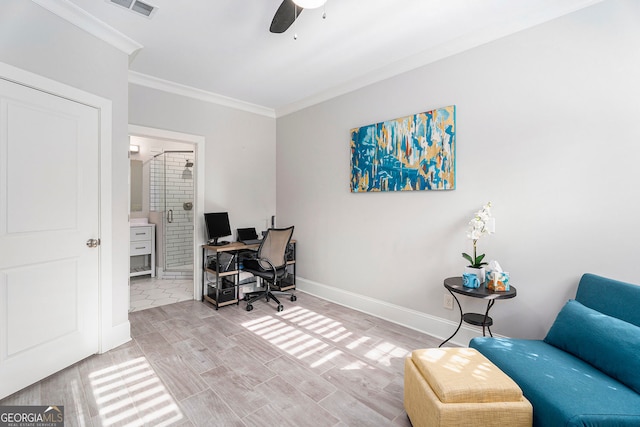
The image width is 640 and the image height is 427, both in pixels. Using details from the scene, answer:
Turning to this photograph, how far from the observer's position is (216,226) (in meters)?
3.87

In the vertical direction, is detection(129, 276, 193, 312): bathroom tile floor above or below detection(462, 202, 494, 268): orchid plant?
below

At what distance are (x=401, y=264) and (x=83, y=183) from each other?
9.91 ft

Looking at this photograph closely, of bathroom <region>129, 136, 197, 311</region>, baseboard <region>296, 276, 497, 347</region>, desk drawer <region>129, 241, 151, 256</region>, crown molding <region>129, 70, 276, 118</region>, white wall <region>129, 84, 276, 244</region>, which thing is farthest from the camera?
bathroom <region>129, 136, 197, 311</region>

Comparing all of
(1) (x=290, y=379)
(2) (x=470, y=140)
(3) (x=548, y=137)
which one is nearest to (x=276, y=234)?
(1) (x=290, y=379)

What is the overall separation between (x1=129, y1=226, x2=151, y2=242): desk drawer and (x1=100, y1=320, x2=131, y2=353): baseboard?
249 centimetres

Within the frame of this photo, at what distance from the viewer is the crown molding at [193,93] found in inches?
132

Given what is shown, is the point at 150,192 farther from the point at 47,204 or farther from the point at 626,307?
the point at 626,307

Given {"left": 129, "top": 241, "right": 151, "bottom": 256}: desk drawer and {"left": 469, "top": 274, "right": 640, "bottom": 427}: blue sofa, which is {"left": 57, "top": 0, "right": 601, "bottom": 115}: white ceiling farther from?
{"left": 129, "top": 241, "right": 151, "bottom": 256}: desk drawer

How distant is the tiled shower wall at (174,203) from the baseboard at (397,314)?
2.49 m

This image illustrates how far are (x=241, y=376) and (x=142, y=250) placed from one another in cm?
366

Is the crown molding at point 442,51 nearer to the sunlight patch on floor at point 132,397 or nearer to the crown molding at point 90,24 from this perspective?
the crown molding at point 90,24

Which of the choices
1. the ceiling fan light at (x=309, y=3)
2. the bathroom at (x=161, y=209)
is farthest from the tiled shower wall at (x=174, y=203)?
the ceiling fan light at (x=309, y=3)

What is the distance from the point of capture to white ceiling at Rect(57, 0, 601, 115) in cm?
218

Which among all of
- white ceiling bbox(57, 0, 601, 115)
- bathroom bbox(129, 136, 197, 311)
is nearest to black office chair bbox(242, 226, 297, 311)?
bathroom bbox(129, 136, 197, 311)
